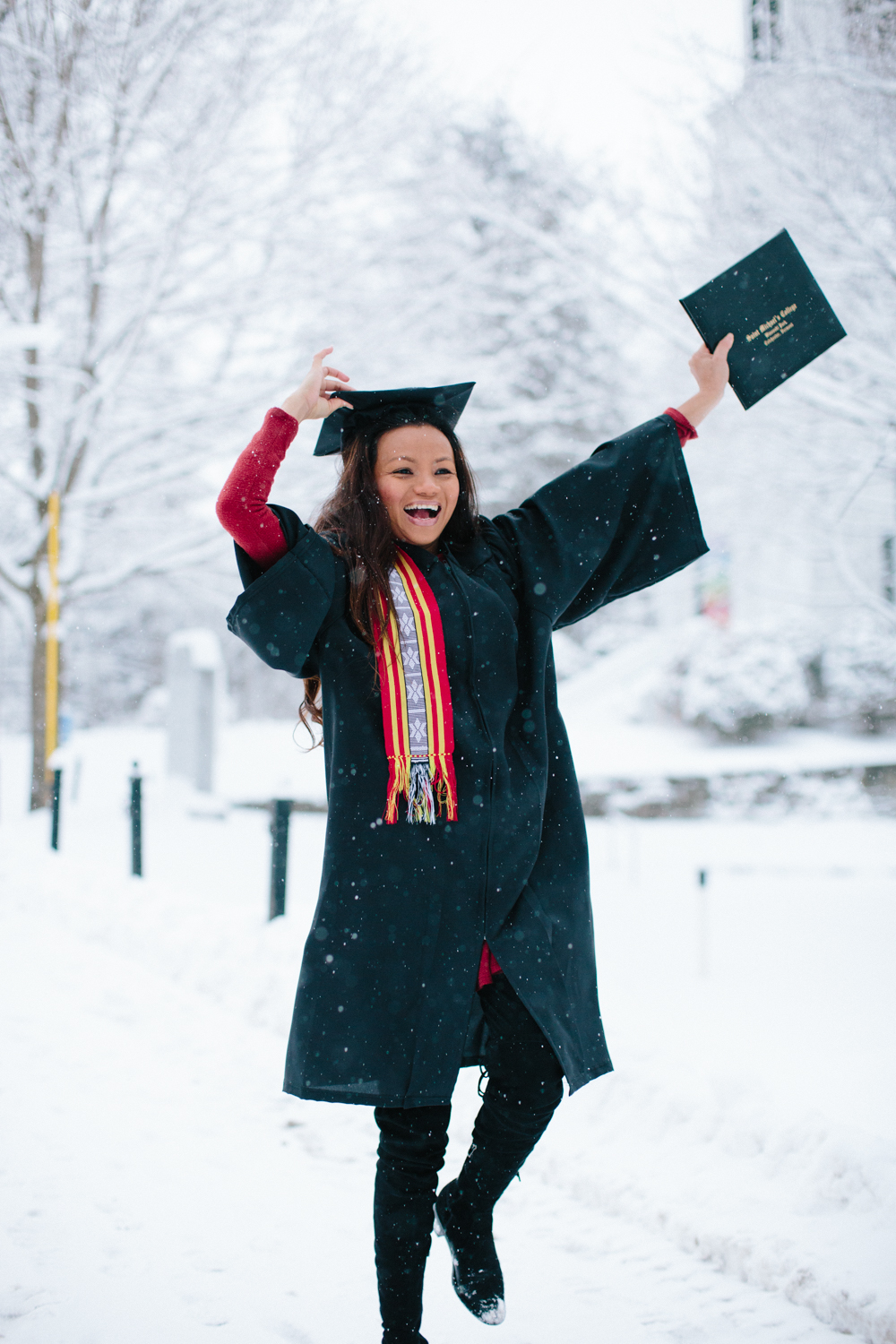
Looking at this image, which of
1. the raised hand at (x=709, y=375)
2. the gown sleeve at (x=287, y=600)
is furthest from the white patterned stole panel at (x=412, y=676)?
the raised hand at (x=709, y=375)


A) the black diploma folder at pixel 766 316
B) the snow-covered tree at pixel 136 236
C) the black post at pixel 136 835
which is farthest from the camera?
the black post at pixel 136 835

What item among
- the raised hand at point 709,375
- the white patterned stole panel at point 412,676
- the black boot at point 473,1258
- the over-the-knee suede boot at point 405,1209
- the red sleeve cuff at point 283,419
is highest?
the raised hand at point 709,375

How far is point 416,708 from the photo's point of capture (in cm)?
194

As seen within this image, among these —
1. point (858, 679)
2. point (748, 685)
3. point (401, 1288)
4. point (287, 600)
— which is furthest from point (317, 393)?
point (858, 679)

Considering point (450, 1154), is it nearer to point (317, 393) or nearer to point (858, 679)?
point (317, 393)

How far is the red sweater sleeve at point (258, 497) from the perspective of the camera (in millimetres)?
1859

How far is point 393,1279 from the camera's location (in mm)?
1863

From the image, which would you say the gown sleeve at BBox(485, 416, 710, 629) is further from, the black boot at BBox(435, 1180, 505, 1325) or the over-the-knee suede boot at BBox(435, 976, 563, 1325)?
the black boot at BBox(435, 1180, 505, 1325)

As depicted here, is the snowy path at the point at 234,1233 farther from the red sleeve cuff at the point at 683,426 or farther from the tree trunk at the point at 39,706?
the tree trunk at the point at 39,706

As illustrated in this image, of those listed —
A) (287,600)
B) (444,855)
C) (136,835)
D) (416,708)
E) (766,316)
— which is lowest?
(136,835)

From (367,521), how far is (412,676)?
13.9 inches

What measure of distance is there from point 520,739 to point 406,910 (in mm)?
420

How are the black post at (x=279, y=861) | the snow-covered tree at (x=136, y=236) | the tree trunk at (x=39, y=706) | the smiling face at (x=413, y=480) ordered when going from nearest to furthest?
the smiling face at (x=413, y=480)
the black post at (x=279, y=861)
the snow-covered tree at (x=136, y=236)
the tree trunk at (x=39, y=706)

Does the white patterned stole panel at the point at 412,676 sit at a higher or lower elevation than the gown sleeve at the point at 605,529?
lower
